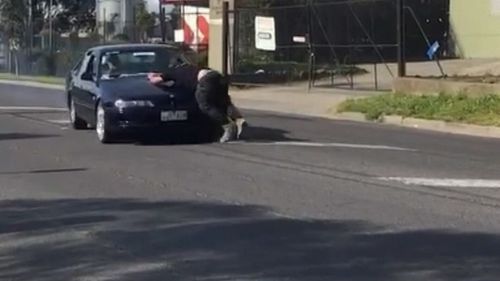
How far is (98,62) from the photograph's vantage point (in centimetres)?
1917

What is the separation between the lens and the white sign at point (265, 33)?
118ft

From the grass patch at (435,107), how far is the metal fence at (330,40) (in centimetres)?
875

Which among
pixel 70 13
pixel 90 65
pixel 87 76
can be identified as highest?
pixel 90 65

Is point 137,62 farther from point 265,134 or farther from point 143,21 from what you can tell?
point 143,21

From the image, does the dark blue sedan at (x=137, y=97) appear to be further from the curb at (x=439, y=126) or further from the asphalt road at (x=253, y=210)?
the curb at (x=439, y=126)

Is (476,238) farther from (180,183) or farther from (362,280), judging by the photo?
(180,183)

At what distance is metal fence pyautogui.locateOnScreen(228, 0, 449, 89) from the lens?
36.4 m

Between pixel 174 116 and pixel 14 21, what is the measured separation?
171ft

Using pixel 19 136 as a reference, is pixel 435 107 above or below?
above

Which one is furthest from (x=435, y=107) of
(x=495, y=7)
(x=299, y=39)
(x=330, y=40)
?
(x=495, y=7)

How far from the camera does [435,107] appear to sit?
22.8m

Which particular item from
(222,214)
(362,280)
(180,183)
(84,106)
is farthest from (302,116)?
(362,280)

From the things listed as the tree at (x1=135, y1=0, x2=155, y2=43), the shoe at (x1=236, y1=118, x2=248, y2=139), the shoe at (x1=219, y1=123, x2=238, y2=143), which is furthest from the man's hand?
the tree at (x1=135, y1=0, x2=155, y2=43)

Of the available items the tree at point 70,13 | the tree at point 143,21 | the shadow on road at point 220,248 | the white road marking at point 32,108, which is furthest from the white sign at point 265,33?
the tree at point 70,13
